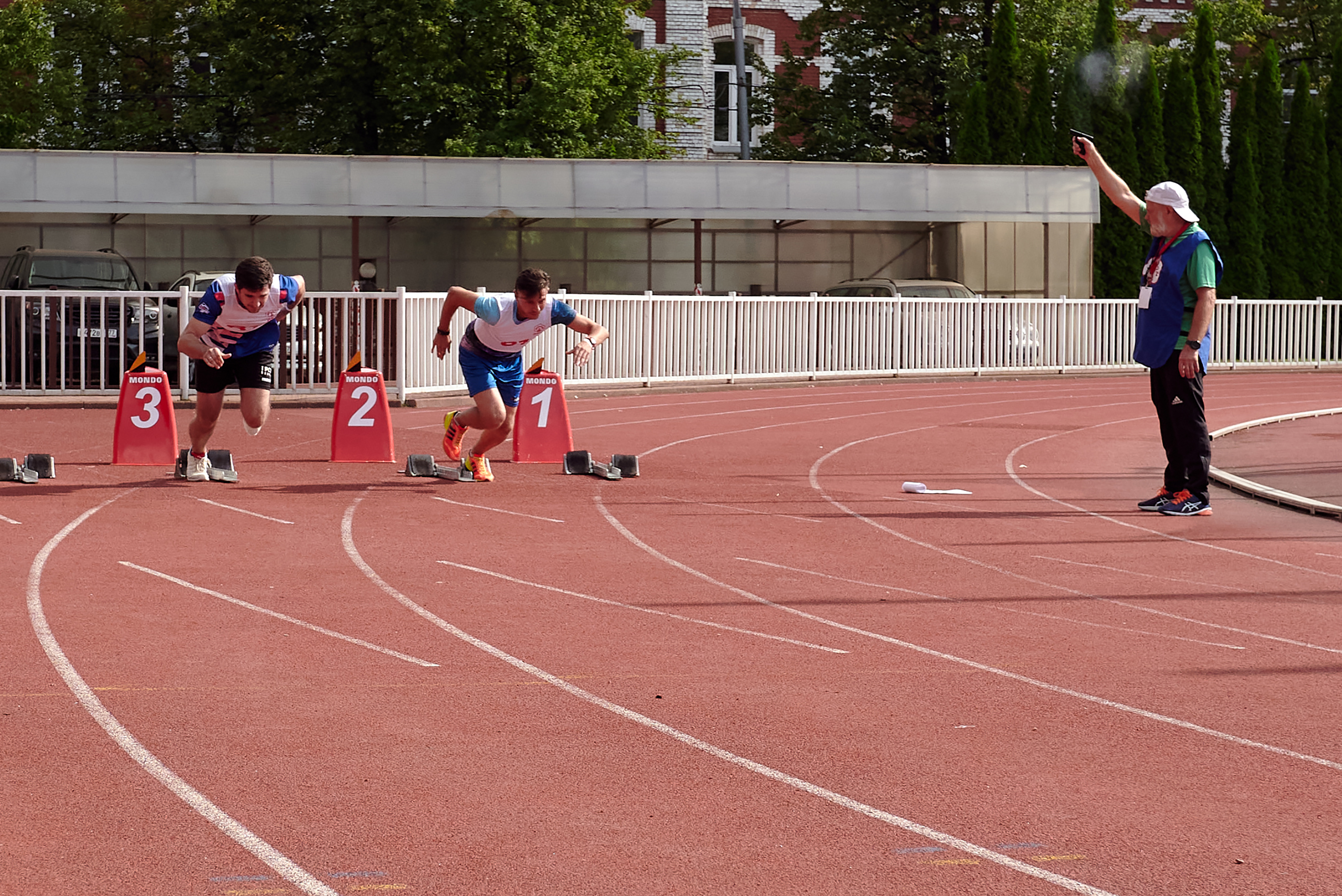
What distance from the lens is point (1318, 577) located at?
9.66 m

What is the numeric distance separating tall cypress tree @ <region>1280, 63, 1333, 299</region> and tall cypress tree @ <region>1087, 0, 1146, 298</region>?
13.2 ft

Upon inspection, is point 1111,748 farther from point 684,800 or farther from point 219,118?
point 219,118

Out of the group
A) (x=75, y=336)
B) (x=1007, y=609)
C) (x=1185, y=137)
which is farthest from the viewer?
(x=1185, y=137)

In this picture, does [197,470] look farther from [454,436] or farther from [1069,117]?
[1069,117]

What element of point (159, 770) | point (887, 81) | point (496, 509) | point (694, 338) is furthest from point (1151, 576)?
point (887, 81)

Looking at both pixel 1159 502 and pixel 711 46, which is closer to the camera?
pixel 1159 502

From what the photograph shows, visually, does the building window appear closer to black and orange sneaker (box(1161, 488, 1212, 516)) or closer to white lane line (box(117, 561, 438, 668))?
black and orange sneaker (box(1161, 488, 1212, 516))

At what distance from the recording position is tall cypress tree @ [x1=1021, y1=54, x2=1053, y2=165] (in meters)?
40.6

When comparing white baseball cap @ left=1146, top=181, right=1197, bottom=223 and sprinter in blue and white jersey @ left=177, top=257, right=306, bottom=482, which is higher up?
white baseball cap @ left=1146, top=181, right=1197, bottom=223

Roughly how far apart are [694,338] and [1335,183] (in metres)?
21.6

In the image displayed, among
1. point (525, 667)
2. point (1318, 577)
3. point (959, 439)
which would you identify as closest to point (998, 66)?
point (959, 439)

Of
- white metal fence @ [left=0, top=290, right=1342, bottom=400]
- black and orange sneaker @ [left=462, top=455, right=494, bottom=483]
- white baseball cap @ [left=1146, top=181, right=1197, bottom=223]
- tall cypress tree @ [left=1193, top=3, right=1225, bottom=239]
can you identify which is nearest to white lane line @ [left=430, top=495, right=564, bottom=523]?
black and orange sneaker @ [left=462, top=455, right=494, bottom=483]

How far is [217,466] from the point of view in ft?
44.7

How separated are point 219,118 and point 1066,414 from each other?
2835 centimetres
